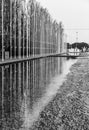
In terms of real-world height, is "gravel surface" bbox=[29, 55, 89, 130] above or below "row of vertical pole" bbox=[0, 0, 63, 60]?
below

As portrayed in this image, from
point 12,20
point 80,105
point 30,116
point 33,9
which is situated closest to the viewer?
point 30,116

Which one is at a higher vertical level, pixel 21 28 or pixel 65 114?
pixel 21 28

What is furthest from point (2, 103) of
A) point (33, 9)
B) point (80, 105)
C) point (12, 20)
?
point (33, 9)

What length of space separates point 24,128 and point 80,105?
172cm

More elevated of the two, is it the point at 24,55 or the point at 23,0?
the point at 23,0

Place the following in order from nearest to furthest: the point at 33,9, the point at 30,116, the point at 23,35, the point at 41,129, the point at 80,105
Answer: the point at 41,129 → the point at 30,116 → the point at 80,105 → the point at 23,35 → the point at 33,9

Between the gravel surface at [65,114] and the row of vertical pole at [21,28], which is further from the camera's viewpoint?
the row of vertical pole at [21,28]

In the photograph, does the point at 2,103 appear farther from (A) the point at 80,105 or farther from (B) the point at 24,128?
(B) the point at 24,128

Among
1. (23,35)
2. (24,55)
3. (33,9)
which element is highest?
(33,9)

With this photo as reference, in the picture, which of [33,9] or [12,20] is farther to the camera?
[33,9]

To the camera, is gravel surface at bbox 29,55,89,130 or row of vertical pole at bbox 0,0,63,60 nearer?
gravel surface at bbox 29,55,89,130

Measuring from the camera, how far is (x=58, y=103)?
202 inches

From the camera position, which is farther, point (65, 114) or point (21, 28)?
point (21, 28)

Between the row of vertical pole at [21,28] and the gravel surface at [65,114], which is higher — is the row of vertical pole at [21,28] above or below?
above
